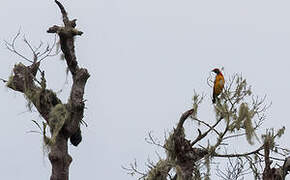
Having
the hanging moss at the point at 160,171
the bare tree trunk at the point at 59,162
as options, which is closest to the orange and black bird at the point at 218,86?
the hanging moss at the point at 160,171

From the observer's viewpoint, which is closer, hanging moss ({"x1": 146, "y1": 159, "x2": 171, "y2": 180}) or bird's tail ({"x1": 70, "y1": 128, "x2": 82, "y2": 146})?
hanging moss ({"x1": 146, "y1": 159, "x2": 171, "y2": 180})

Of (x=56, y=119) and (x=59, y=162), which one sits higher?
(x=56, y=119)

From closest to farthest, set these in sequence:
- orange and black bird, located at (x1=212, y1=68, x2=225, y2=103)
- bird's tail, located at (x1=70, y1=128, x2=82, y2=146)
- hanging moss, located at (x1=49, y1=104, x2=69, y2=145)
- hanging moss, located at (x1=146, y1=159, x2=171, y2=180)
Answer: hanging moss, located at (x1=49, y1=104, x2=69, y2=145) < hanging moss, located at (x1=146, y1=159, x2=171, y2=180) < bird's tail, located at (x1=70, y1=128, x2=82, y2=146) < orange and black bird, located at (x1=212, y1=68, x2=225, y2=103)

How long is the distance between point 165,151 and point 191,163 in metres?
0.63

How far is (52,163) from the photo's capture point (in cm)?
1059

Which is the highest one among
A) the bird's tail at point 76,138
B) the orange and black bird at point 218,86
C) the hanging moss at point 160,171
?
the orange and black bird at point 218,86

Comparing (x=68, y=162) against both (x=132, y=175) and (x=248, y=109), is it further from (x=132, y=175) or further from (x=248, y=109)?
(x=248, y=109)

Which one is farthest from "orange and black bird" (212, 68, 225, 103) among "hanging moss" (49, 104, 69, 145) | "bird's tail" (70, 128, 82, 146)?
"hanging moss" (49, 104, 69, 145)

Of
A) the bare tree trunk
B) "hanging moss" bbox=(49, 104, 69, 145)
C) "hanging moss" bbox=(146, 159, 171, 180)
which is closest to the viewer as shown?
the bare tree trunk

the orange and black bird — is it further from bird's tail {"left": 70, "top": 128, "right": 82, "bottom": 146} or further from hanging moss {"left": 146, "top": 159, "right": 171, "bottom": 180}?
bird's tail {"left": 70, "top": 128, "right": 82, "bottom": 146}

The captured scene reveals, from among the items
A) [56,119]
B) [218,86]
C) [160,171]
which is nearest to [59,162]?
[56,119]

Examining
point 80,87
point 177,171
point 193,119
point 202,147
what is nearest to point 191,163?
point 177,171

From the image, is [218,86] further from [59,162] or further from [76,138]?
[59,162]

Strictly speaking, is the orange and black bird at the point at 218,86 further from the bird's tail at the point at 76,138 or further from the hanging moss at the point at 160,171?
the bird's tail at the point at 76,138
